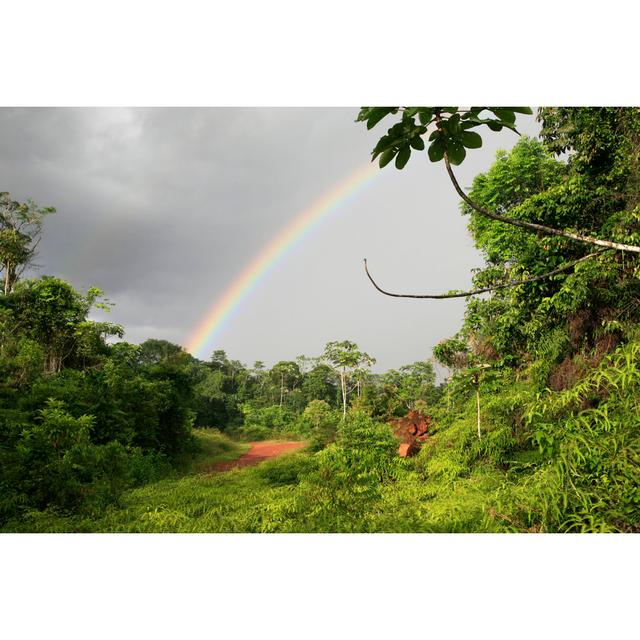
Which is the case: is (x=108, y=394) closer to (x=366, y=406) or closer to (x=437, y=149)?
(x=366, y=406)

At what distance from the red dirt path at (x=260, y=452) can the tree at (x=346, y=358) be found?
468 millimetres

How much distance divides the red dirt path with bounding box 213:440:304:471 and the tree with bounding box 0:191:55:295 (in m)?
1.87

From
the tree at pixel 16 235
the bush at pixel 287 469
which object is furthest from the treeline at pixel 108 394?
the bush at pixel 287 469

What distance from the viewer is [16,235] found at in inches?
106

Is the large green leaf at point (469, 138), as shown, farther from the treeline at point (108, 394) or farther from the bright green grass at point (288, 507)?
the treeline at point (108, 394)

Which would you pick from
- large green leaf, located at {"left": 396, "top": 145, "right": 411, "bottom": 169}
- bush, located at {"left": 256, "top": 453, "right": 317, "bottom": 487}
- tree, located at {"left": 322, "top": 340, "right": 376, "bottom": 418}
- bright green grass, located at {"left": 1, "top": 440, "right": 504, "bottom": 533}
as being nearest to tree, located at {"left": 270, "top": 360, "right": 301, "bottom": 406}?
tree, located at {"left": 322, "top": 340, "right": 376, "bottom": 418}

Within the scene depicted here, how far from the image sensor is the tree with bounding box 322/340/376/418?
292 cm

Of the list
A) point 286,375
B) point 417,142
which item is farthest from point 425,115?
point 286,375

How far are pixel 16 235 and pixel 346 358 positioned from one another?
2.39 meters

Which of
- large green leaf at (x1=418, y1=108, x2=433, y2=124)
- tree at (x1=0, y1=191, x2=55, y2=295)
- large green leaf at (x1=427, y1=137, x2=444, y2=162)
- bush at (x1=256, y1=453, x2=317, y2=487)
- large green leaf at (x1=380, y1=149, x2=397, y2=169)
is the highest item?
tree at (x1=0, y1=191, x2=55, y2=295)

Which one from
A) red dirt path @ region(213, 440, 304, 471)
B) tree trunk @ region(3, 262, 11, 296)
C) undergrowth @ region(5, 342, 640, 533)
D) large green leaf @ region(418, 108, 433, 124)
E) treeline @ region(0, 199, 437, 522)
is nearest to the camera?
large green leaf @ region(418, 108, 433, 124)

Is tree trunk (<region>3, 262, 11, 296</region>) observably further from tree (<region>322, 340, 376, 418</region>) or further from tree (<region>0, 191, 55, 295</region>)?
tree (<region>322, 340, 376, 418</region>)

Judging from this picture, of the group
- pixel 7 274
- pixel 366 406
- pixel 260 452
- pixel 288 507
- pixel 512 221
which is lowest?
pixel 288 507
